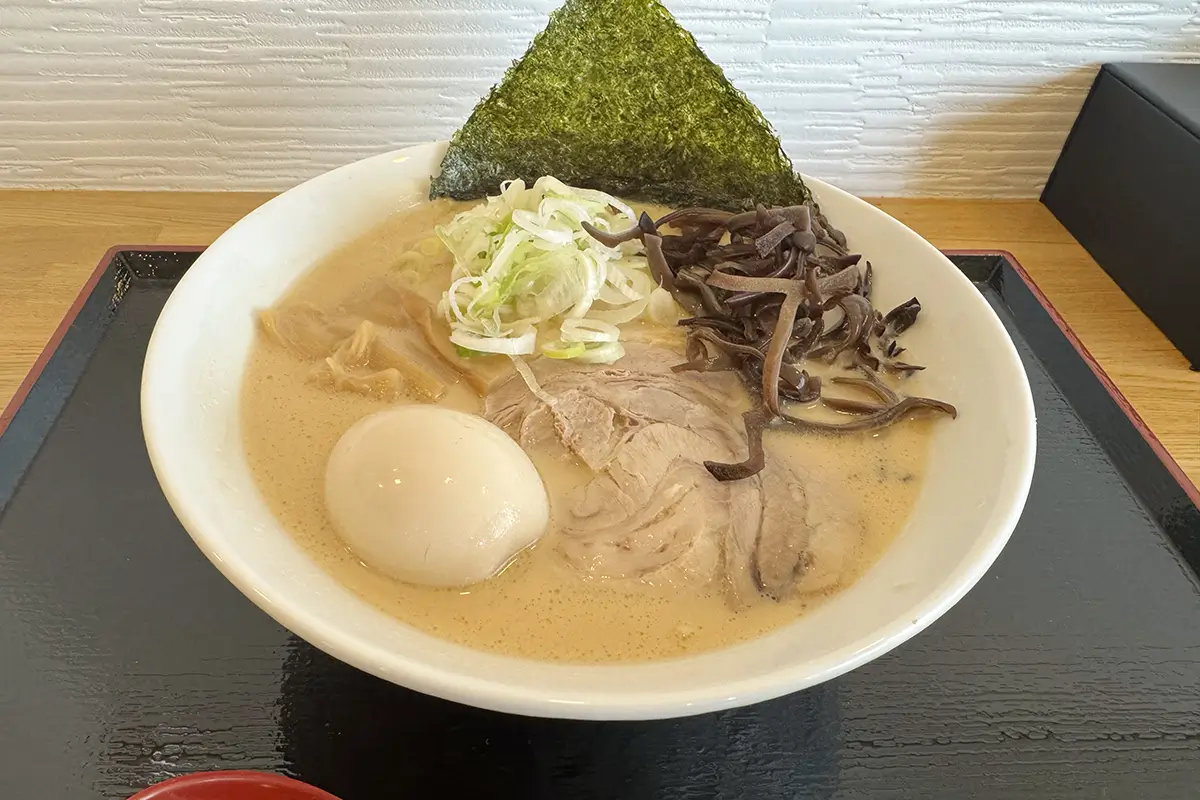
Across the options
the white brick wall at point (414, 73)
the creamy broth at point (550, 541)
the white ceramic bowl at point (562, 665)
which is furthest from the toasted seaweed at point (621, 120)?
the white brick wall at point (414, 73)

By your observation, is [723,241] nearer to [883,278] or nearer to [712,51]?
[883,278]

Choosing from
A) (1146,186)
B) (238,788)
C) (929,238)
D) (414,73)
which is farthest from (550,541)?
(1146,186)

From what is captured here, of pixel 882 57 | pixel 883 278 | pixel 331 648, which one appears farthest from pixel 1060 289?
pixel 331 648

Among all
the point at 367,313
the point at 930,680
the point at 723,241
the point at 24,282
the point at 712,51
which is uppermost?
the point at 712,51

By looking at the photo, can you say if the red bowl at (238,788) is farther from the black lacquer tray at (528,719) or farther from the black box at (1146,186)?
the black box at (1146,186)

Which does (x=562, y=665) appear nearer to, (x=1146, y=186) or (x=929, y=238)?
(x=929, y=238)

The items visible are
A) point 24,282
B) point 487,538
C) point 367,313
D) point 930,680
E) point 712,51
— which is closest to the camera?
point 487,538
